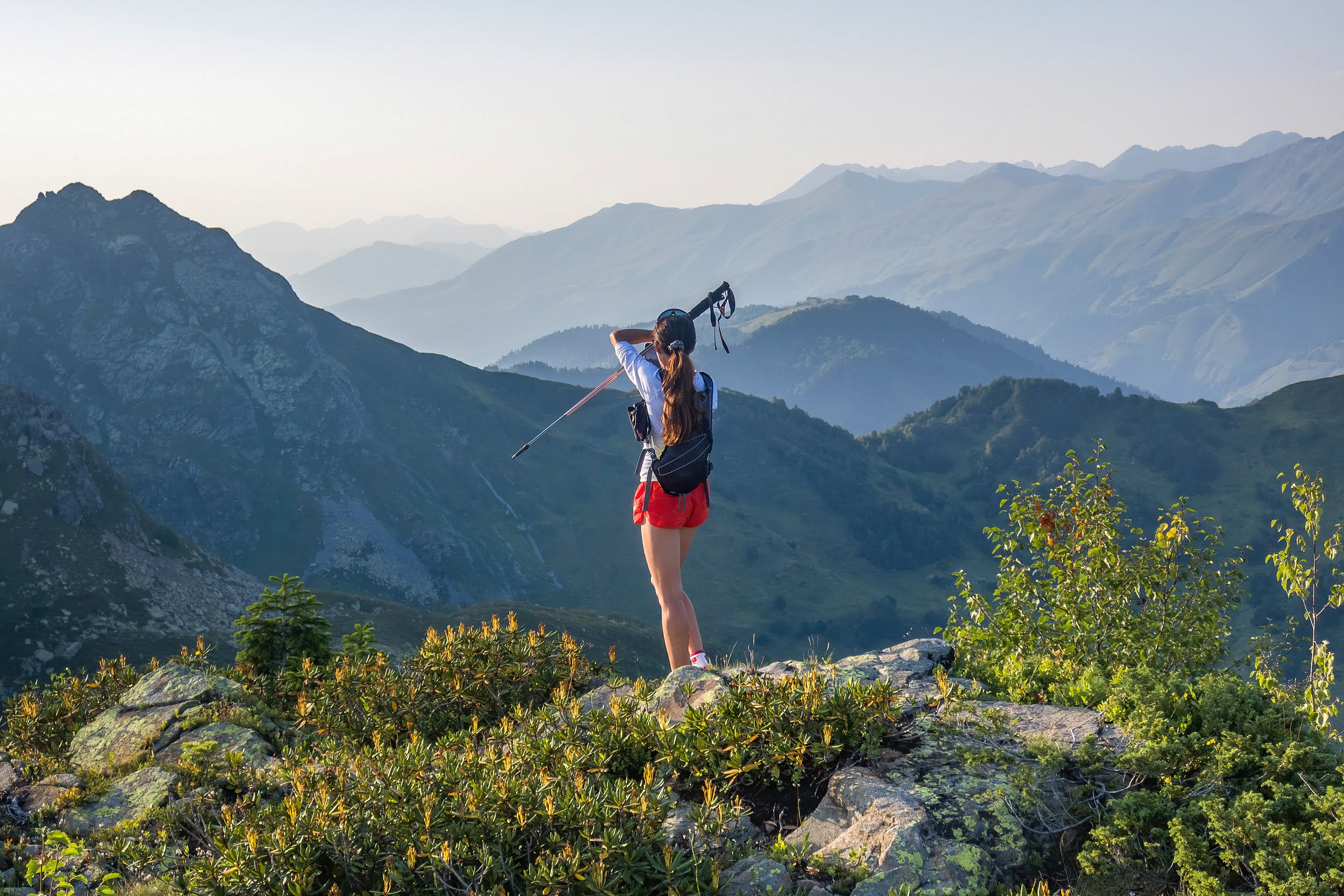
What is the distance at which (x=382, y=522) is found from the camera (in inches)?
4412

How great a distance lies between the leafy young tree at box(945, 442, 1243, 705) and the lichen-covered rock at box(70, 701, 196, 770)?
7.51m

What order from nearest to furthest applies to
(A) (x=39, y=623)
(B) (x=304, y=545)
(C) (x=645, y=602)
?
(A) (x=39, y=623) → (B) (x=304, y=545) → (C) (x=645, y=602)

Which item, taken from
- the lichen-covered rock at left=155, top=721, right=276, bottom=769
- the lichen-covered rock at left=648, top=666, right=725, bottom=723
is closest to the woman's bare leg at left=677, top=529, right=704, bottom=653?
the lichen-covered rock at left=648, top=666, right=725, bottom=723

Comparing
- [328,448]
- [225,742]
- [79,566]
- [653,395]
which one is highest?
→ [328,448]

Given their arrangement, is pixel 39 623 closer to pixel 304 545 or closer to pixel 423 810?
pixel 304 545

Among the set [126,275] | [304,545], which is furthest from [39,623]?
[126,275]

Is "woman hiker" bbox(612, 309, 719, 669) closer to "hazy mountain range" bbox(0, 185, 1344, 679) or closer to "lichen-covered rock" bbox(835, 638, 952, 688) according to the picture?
"lichen-covered rock" bbox(835, 638, 952, 688)

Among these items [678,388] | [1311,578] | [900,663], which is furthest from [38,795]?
[1311,578]

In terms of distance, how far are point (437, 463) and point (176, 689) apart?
401ft

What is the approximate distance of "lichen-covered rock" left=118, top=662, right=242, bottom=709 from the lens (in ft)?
30.0

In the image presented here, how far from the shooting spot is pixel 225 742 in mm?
7922

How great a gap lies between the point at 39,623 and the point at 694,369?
58525 millimetres

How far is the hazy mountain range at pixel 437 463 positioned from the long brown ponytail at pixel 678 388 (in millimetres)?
76868

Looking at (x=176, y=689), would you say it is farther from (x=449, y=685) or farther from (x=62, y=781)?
(x=449, y=685)
